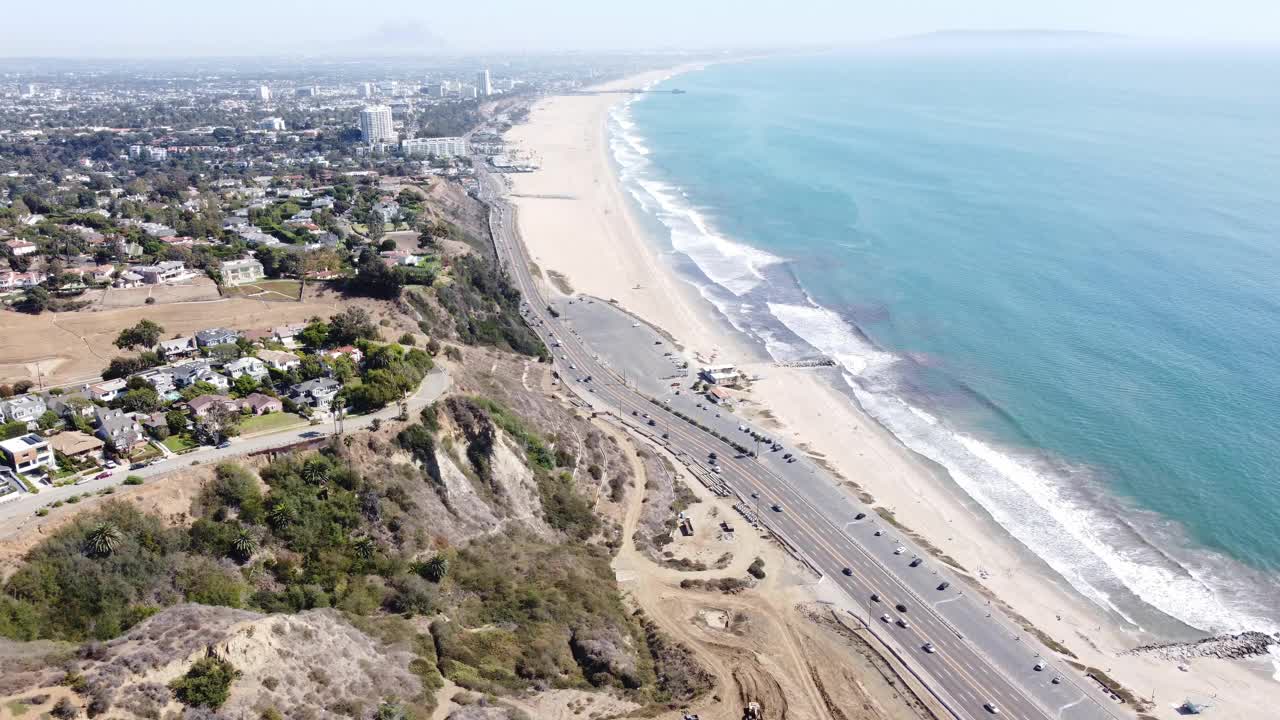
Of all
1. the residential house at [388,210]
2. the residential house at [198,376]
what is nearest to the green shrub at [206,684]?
the residential house at [198,376]

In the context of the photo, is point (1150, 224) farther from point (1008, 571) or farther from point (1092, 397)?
point (1008, 571)

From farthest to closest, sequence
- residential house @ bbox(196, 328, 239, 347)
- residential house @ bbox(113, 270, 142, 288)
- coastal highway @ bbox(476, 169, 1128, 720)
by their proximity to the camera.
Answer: residential house @ bbox(113, 270, 142, 288) → residential house @ bbox(196, 328, 239, 347) → coastal highway @ bbox(476, 169, 1128, 720)

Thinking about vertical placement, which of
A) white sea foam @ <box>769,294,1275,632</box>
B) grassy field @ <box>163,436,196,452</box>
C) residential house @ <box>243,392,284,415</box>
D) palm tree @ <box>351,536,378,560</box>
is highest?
residential house @ <box>243,392,284,415</box>

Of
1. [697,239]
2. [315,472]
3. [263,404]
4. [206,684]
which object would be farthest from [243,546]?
[697,239]

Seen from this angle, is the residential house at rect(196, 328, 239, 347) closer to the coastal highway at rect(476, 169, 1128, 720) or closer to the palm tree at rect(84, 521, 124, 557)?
the coastal highway at rect(476, 169, 1128, 720)

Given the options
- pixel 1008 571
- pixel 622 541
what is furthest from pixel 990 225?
pixel 622 541

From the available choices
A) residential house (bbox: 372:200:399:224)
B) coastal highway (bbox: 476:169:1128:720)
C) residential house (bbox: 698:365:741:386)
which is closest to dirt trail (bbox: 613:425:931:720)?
coastal highway (bbox: 476:169:1128:720)

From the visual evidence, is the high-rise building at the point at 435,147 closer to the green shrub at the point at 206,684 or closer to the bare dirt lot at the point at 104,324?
the bare dirt lot at the point at 104,324
